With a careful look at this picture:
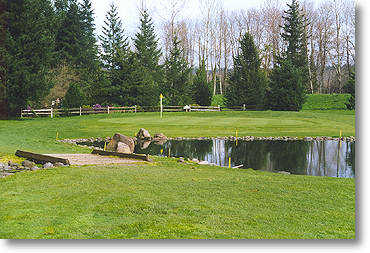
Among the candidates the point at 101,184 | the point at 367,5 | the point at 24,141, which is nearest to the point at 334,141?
the point at 367,5

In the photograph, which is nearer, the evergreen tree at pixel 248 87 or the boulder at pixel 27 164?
the boulder at pixel 27 164

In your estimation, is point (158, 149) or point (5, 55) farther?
point (158, 149)

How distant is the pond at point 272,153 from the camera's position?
26.6 ft

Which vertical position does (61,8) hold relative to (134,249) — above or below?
above

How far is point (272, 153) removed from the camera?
10.4 m

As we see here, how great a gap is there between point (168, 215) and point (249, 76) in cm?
1944

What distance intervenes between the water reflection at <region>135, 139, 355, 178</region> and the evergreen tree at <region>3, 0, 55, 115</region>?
130 inches

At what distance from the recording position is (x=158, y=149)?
1034 cm

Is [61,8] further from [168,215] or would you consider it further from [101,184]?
[168,215]

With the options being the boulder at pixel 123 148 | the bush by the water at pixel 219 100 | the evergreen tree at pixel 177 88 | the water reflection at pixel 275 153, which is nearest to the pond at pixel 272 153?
the water reflection at pixel 275 153

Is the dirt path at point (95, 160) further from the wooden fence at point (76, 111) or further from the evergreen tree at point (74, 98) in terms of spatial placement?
the evergreen tree at point (74, 98)

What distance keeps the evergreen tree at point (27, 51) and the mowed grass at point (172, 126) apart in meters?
0.87

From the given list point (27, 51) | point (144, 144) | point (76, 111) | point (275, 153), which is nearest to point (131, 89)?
point (144, 144)

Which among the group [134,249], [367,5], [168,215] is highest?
[367,5]
